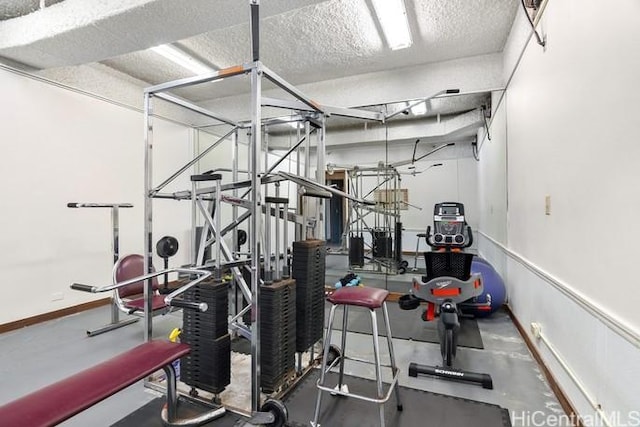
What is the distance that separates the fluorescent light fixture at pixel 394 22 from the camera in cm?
280

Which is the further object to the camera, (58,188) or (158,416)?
(58,188)

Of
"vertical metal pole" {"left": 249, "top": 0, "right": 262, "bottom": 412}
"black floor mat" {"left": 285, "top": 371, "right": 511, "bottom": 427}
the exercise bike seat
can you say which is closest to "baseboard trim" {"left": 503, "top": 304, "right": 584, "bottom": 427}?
"black floor mat" {"left": 285, "top": 371, "right": 511, "bottom": 427}

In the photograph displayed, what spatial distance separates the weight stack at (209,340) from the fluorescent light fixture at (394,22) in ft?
9.15

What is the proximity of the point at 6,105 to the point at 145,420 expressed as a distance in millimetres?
3477

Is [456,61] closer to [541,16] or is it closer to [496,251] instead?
[541,16]

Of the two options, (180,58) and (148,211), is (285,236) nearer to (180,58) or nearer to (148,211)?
(148,211)

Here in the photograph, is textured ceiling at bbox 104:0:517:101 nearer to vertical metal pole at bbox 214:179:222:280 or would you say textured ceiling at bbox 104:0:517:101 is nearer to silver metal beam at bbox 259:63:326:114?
silver metal beam at bbox 259:63:326:114

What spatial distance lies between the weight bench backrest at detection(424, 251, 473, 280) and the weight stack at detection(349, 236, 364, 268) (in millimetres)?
2212

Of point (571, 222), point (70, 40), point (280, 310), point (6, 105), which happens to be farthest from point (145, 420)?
point (6, 105)

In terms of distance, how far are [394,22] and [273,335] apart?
10.3 ft

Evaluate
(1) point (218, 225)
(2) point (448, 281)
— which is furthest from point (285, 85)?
(2) point (448, 281)

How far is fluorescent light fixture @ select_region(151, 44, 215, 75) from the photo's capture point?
3.68 metres

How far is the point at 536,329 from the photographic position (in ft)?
7.95

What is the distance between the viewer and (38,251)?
11.0 ft
